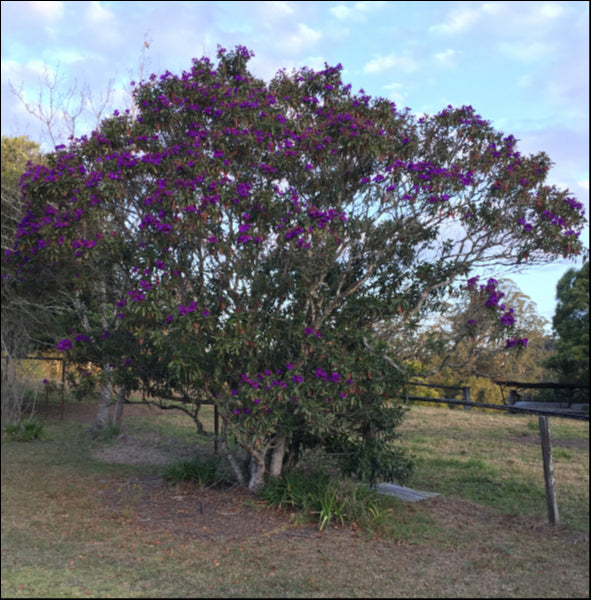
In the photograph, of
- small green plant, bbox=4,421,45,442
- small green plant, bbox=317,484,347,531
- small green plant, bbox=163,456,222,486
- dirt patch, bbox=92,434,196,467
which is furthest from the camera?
small green plant, bbox=4,421,45,442

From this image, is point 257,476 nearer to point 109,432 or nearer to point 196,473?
point 196,473

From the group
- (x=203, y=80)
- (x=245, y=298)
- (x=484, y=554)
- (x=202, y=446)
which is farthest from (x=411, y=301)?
(x=202, y=446)

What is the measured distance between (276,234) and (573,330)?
1713cm

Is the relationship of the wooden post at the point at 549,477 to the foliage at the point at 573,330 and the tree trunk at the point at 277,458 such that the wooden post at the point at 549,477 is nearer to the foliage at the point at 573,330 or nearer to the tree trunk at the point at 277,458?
the tree trunk at the point at 277,458

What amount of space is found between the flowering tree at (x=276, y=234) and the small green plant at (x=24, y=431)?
224 inches

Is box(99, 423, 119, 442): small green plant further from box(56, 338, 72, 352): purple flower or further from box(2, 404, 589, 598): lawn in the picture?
box(56, 338, 72, 352): purple flower

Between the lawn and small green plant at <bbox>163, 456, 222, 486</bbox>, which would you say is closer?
the lawn

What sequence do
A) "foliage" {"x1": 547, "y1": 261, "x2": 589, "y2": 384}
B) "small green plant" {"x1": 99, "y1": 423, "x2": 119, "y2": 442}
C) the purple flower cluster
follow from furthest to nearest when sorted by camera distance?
"foliage" {"x1": 547, "y1": 261, "x2": 589, "y2": 384} → "small green plant" {"x1": 99, "y1": 423, "x2": 119, "y2": 442} → the purple flower cluster

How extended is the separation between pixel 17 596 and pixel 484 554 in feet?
13.4

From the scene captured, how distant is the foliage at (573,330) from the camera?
19.7m

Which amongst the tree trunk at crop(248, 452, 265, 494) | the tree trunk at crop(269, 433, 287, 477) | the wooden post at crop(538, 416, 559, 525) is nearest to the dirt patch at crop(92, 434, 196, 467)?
the tree trunk at crop(248, 452, 265, 494)

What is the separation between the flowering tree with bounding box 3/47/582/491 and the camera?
651 centimetres

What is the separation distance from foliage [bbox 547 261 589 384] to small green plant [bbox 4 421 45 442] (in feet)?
53.6

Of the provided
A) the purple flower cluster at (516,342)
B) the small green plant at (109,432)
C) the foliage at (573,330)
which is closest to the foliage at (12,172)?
the small green plant at (109,432)
